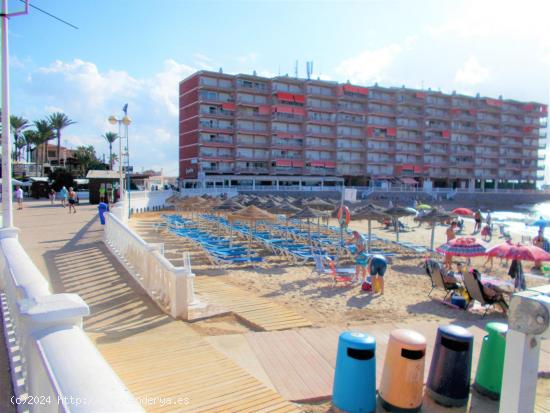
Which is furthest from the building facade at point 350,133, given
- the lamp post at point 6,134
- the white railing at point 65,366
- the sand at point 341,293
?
the white railing at point 65,366

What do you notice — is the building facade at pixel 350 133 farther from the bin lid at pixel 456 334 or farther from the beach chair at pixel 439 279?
the bin lid at pixel 456 334

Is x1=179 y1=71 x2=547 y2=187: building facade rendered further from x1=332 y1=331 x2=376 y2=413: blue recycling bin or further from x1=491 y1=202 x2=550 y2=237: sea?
x1=332 y1=331 x2=376 y2=413: blue recycling bin

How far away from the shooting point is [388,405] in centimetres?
383

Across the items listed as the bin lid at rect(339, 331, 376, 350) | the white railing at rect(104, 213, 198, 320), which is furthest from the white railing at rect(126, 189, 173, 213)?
the bin lid at rect(339, 331, 376, 350)

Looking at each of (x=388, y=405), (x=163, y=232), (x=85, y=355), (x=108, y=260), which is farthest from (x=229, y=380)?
(x=163, y=232)

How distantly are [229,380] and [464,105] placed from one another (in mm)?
81473

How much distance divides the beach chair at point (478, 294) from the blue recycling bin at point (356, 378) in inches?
196

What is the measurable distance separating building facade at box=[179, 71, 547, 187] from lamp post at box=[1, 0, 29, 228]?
4682 cm

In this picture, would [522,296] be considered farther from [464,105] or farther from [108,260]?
[464,105]

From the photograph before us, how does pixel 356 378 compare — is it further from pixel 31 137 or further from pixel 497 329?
pixel 31 137

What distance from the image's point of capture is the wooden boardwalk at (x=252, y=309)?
19.9ft

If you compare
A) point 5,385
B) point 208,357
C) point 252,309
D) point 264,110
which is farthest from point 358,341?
point 264,110

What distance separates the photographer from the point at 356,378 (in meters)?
3.67

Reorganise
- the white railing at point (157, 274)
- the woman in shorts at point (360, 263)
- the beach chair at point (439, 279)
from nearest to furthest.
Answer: the white railing at point (157, 274) < the beach chair at point (439, 279) < the woman in shorts at point (360, 263)
